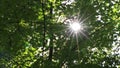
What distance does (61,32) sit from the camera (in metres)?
11.3

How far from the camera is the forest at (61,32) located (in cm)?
835

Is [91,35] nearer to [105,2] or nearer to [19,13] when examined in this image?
[105,2]

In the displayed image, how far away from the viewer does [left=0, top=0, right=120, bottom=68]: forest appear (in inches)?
329

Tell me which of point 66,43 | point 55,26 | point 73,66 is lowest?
point 73,66

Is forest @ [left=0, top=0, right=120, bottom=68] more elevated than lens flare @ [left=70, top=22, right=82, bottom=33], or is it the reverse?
lens flare @ [left=70, top=22, right=82, bottom=33]

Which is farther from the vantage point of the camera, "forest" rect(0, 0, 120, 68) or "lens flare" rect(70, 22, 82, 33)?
"lens flare" rect(70, 22, 82, 33)

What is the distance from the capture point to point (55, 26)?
959 centimetres

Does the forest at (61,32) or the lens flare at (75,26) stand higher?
the lens flare at (75,26)

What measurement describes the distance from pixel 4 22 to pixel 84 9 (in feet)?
15.7

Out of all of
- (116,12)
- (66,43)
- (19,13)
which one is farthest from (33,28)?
(116,12)

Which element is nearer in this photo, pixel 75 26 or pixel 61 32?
pixel 61 32

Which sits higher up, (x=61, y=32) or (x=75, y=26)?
(x=75, y=26)

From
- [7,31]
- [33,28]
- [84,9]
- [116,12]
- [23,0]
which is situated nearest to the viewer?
[23,0]

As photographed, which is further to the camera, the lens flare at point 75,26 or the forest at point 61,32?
the lens flare at point 75,26
